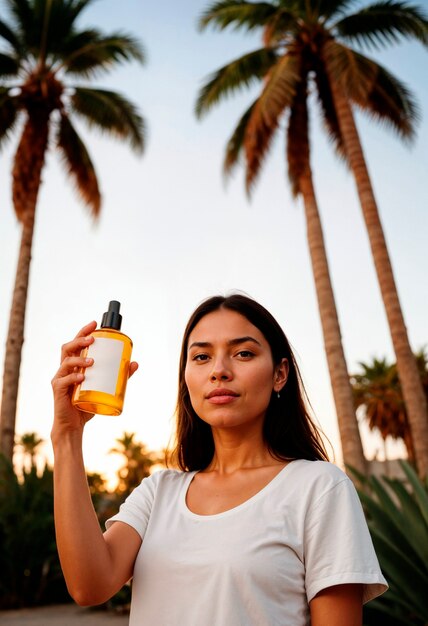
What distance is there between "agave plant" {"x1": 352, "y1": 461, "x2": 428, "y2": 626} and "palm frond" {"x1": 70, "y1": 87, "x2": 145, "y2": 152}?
43.9 ft

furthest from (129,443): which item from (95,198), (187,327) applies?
(187,327)

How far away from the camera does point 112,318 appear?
167cm

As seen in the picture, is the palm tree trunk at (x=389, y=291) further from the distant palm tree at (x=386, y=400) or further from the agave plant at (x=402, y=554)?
the distant palm tree at (x=386, y=400)

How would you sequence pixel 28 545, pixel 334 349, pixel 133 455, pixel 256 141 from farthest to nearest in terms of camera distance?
pixel 133 455 < pixel 256 141 < pixel 334 349 < pixel 28 545

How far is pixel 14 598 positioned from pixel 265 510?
9.15 metres

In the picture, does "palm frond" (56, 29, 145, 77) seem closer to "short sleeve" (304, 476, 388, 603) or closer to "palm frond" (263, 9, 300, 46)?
"palm frond" (263, 9, 300, 46)

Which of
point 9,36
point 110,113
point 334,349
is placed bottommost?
point 334,349

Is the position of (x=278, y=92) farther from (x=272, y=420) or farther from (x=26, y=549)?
(x=272, y=420)

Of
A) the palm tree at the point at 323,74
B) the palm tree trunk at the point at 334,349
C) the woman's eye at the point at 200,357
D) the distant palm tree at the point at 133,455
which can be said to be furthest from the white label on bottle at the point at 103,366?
the distant palm tree at the point at 133,455

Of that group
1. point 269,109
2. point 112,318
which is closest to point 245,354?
point 112,318

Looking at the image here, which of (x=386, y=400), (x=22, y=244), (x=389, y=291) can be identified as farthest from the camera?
(x=386, y=400)

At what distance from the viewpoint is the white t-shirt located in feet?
4.42

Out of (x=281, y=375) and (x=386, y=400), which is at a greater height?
(x=386, y=400)

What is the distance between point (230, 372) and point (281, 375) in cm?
29
